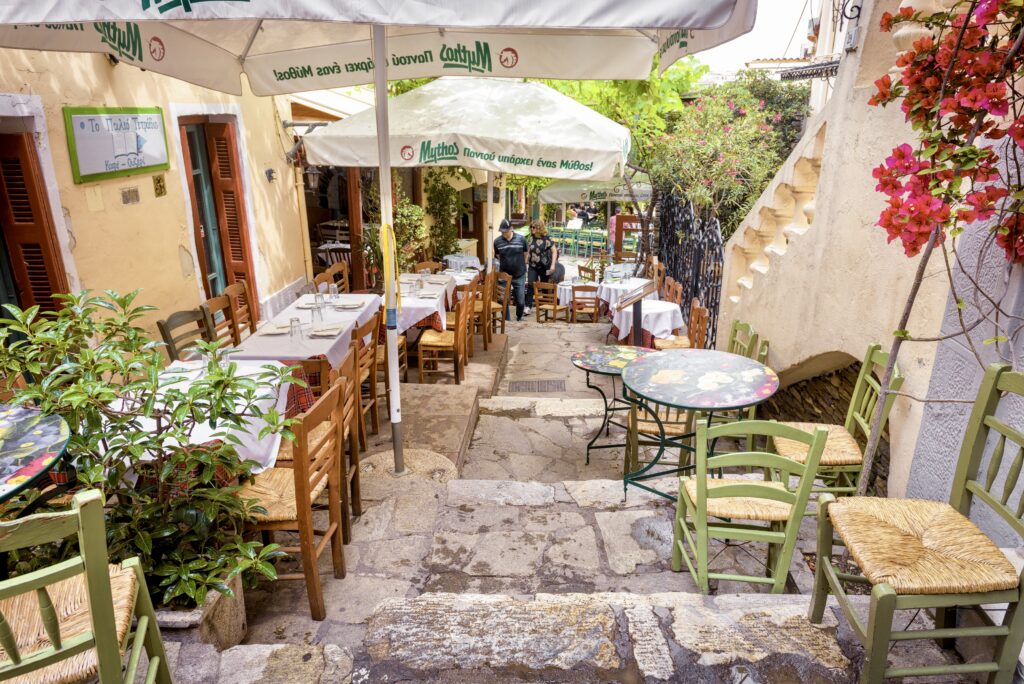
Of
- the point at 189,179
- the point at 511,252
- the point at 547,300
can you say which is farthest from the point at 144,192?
the point at 547,300

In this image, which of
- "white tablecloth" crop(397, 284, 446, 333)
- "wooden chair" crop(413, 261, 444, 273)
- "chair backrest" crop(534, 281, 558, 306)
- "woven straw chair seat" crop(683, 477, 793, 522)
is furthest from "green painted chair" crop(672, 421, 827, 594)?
"chair backrest" crop(534, 281, 558, 306)

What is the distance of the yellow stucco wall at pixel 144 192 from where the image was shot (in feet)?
14.4

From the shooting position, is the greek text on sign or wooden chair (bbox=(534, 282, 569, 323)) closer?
the greek text on sign

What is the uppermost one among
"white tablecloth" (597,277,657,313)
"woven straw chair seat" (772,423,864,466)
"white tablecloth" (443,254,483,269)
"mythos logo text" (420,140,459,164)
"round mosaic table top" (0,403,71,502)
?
"mythos logo text" (420,140,459,164)

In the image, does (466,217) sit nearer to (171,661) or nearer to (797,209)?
(797,209)

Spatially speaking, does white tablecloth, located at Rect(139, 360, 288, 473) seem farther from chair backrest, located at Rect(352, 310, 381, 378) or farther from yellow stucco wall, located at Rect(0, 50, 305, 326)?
yellow stucco wall, located at Rect(0, 50, 305, 326)

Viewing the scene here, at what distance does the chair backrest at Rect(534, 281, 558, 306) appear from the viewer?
1027cm

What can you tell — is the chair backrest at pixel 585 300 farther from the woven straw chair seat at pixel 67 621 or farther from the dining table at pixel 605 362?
the woven straw chair seat at pixel 67 621

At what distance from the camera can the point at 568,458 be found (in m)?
4.94

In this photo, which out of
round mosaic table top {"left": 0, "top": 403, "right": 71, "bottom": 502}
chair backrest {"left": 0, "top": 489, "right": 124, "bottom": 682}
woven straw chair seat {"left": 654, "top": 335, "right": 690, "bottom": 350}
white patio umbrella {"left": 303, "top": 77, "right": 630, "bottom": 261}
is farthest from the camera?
woven straw chair seat {"left": 654, "top": 335, "right": 690, "bottom": 350}

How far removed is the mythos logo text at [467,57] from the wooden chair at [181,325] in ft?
8.30

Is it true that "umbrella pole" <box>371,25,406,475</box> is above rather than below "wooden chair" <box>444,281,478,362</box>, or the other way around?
above

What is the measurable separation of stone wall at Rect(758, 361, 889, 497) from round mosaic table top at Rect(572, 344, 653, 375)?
1362mm

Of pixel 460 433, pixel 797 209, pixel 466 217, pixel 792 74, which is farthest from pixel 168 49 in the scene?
pixel 466 217
